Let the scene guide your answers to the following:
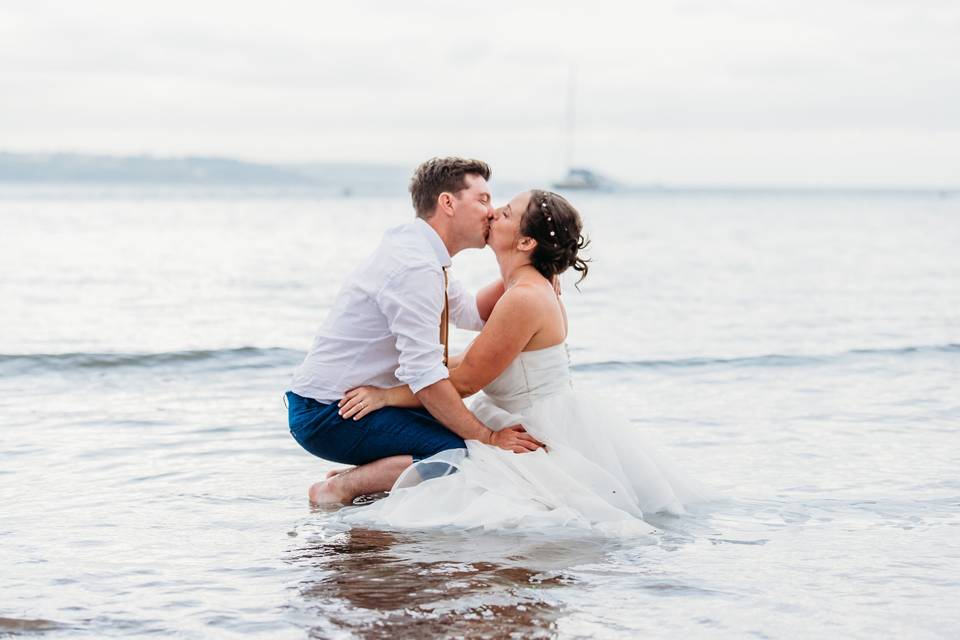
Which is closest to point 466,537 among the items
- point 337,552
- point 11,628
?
point 337,552

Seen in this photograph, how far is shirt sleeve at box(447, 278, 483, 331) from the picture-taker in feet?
20.9

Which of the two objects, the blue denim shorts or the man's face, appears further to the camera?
the blue denim shorts

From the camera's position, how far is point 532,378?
591cm

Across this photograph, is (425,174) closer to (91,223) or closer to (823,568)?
(823,568)

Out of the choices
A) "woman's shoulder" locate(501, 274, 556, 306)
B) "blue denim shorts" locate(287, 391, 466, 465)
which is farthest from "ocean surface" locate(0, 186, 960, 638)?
"woman's shoulder" locate(501, 274, 556, 306)

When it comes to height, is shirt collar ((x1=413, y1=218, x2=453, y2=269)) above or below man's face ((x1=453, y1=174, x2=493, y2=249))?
below

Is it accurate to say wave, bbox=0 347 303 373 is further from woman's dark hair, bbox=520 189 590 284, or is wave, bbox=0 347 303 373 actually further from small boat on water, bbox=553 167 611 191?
small boat on water, bbox=553 167 611 191

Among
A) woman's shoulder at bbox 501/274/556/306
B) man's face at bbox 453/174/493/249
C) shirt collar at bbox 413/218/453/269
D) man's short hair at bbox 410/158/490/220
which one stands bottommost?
woman's shoulder at bbox 501/274/556/306

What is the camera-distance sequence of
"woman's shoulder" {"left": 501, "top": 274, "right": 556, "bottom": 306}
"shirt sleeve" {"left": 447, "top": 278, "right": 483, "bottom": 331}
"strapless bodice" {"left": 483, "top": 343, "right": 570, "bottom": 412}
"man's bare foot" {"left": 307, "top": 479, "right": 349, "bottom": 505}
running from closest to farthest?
"woman's shoulder" {"left": 501, "top": 274, "right": 556, "bottom": 306} < "strapless bodice" {"left": 483, "top": 343, "right": 570, "bottom": 412} < "man's bare foot" {"left": 307, "top": 479, "right": 349, "bottom": 505} < "shirt sleeve" {"left": 447, "top": 278, "right": 483, "bottom": 331}

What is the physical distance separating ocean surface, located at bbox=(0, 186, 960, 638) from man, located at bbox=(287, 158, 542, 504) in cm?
50

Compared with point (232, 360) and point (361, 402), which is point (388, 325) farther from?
point (232, 360)

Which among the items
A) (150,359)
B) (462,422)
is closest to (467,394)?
(462,422)

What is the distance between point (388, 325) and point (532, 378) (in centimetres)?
82

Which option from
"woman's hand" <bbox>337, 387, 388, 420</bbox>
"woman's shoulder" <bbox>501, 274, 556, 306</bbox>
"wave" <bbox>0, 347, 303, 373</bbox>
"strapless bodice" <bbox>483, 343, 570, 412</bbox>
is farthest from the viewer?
"wave" <bbox>0, 347, 303, 373</bbox>
